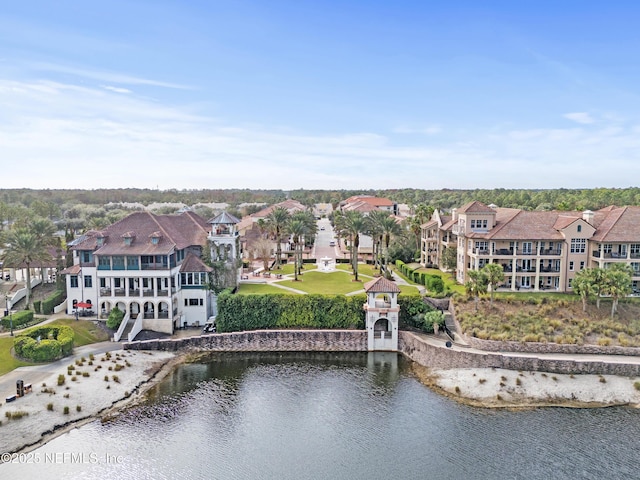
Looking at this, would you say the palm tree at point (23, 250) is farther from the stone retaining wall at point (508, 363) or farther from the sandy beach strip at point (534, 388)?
the sandy beach strip at point (534, 388)

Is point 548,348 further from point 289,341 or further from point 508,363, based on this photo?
point 289,341

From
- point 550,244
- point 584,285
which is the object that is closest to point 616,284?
point 584,285

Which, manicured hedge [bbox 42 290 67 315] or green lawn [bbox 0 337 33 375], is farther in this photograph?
manicured hedge [bbox 42 290 67 315]

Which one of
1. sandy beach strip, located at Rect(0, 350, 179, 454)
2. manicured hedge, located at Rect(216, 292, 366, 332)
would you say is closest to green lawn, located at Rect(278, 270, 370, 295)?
manicured hedge, located at Rect(216, 292, 366, 332)

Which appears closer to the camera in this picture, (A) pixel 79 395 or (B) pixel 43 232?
(A) pixel 79 395

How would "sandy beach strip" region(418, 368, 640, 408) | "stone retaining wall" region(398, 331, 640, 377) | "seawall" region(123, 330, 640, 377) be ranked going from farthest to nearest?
1. "seawall" region(123, 330, 640, 377)
2. "stone retaining wall" region(398, 331, 640, 377)
3. "sandy beach strip" region(418, 368, 640, 408)

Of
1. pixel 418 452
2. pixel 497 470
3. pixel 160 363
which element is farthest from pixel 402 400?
pixel 160 363

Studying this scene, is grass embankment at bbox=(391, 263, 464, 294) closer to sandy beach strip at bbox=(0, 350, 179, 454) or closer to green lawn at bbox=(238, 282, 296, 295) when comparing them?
green lawn at bbox=(238, 282, 296, 295)

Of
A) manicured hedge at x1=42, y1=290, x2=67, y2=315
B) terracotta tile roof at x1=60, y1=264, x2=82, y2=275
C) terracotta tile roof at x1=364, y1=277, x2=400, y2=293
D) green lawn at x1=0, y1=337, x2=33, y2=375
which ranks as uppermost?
terracotta tile roof at x1=60, y1=264, x2=82, y2=275

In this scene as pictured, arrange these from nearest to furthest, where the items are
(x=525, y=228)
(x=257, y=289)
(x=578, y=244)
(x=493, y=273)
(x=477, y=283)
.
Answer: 1. (x=477, y=283)
2. (x=493, y=273)
3. (x=578, y=244)
4. (x=257, y=289)
5. (x=525, y=228)
